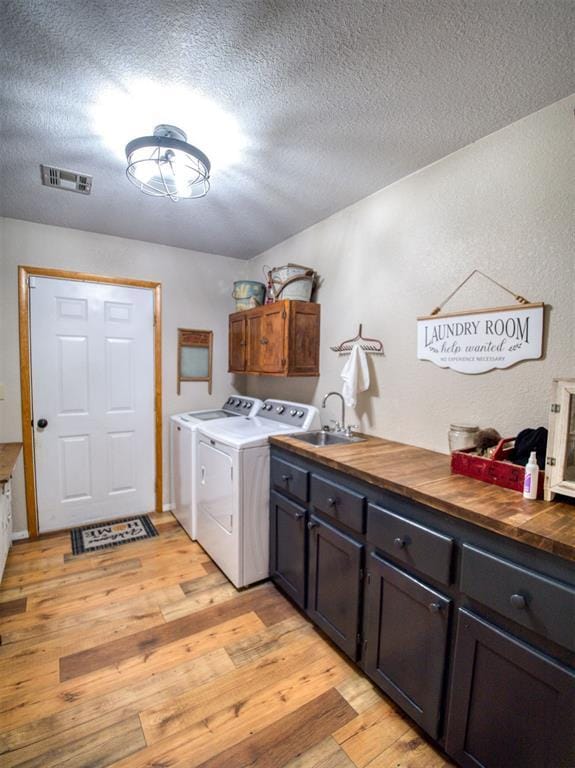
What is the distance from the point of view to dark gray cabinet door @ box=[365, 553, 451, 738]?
1237 mm

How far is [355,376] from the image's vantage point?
228cm

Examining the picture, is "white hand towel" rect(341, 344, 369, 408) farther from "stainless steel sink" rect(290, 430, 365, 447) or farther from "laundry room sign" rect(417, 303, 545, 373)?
"laundry room sign" rect(417, 303, 545, 373)

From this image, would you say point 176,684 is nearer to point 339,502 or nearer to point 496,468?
point 339,502

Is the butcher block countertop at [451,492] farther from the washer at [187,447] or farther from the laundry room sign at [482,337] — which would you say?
the washer at [187,447]

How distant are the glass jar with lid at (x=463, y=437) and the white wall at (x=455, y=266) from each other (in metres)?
0.09

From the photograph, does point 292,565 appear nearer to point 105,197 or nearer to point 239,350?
point 239,350

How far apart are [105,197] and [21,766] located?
8.97 ft

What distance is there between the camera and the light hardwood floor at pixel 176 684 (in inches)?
51.3

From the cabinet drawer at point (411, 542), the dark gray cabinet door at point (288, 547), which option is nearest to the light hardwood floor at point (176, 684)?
the dark gray cabinet door at point (288, 547)

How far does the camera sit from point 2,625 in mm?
1904

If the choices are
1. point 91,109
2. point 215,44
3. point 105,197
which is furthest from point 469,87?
point 105,197

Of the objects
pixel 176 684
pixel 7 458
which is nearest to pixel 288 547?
pixel 176 684

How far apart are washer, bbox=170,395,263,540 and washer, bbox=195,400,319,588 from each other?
231 mm

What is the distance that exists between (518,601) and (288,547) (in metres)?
1.30
